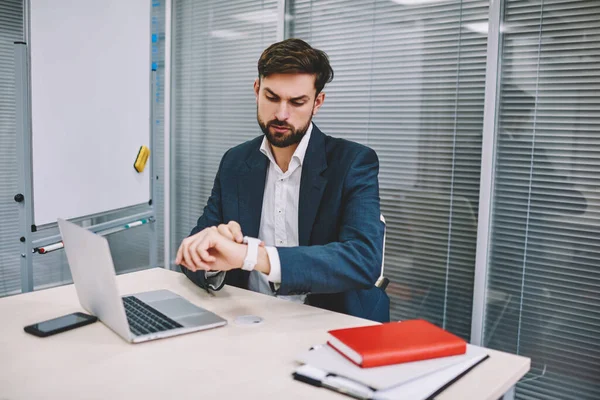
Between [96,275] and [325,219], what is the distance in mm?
778

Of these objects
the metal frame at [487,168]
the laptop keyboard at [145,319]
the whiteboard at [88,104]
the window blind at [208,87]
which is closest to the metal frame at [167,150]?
the window blind at [208,87]

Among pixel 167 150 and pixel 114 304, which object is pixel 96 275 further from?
pixel 167 150

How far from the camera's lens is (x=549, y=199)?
2.37 m

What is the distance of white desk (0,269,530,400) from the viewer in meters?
0.97

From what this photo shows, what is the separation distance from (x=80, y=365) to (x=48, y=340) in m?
0.19

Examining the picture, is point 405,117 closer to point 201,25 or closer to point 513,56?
point 513,56

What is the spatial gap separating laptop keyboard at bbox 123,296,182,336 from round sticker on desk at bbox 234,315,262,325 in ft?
0.51

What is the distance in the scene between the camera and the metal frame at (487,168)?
7.98 feet

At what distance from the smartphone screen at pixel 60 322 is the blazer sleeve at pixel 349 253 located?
1.62 ft

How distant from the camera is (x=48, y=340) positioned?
3.99 ft

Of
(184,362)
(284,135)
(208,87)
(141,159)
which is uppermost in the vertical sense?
(208,87)

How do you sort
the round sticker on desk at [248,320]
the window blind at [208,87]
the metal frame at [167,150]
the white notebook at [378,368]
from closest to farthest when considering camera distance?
the white notebook at [378,368] → the round sticker on desk at [248,320] → the window blind at [208,87] → the metal frame at [167,150]

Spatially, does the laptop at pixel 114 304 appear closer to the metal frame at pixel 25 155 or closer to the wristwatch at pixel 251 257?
the wristwatch at pixel 251 257

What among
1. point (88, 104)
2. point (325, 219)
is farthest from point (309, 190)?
point (88, 104)
